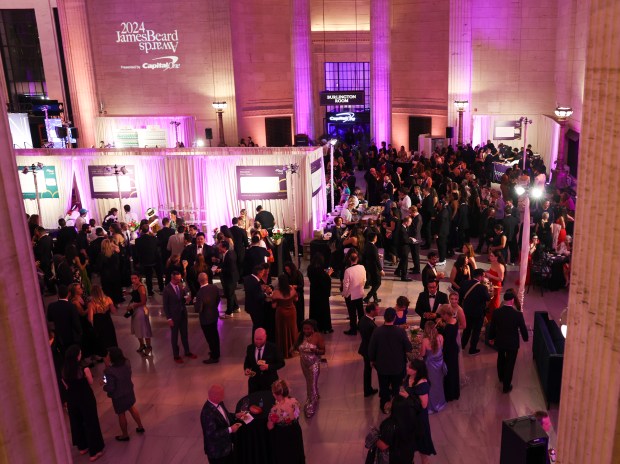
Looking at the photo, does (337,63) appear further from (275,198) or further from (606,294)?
(606,294)

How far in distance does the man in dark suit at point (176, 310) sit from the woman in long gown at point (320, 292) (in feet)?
6.08

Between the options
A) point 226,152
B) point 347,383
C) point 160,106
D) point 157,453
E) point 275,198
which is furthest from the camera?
point 160,106

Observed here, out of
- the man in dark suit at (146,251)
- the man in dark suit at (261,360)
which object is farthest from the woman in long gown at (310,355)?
the man in dark suit at (146,251)

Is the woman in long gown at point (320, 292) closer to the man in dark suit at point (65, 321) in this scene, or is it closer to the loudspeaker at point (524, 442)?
the man in dark suit at point (65, 321)

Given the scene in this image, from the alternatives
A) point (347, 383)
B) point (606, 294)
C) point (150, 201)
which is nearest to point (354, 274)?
point (347, 383)

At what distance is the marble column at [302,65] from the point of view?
22.2m

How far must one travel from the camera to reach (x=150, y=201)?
13867mm

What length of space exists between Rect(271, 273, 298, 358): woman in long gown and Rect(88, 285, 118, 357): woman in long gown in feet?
7.45

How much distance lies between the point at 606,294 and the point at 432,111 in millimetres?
22126

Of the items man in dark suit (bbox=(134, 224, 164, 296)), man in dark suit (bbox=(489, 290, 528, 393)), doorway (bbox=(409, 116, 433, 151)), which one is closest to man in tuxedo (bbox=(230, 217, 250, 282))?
man in dark suit (bbox=(134, 224, 164, 296))

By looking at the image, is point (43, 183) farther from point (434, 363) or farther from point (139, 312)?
point (434, 363)

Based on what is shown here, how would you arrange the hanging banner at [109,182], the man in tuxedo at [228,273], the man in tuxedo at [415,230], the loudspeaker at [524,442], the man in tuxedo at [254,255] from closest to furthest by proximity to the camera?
the loudspeaker at [524,442] < the man in tuxedo at [228,273] < the man in tuxedo at [254,255] < the man in tuxedo at [415,230] < the hanging banner at [109,182]

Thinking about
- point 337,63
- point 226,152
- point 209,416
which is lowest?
point 209,416

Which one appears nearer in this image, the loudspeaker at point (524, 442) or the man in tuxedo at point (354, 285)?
the loudspeaker at point (524, 442)
